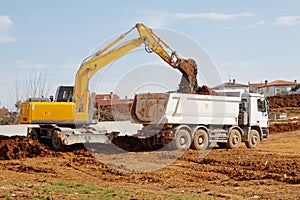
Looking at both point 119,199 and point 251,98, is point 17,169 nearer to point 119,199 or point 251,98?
point 119,199

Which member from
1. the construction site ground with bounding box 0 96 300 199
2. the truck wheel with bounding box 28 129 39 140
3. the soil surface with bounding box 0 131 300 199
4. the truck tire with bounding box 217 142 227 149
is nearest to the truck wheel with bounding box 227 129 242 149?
the truck tire with bounding box 217 142 227 149

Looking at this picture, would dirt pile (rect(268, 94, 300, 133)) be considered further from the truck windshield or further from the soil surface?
the soil surface

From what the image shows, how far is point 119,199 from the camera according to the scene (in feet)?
30.6

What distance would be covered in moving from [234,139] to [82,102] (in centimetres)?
754

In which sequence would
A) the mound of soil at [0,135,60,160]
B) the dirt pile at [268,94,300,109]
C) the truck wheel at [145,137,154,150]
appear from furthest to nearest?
the dirt pile at [268,94,300,109]
the truck wheel at [145,137,154,150]
the mound of soil at [0,135,60,160]

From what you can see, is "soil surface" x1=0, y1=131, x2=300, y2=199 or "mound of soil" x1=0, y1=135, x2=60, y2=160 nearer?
"soil surface" x1=0, y1=131, x2=300, y2=199

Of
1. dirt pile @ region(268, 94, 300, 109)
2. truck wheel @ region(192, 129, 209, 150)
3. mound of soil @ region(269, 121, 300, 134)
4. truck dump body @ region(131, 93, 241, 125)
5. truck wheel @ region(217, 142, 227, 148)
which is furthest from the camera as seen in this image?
dirt pile @ region(268, 94, 300, 109)

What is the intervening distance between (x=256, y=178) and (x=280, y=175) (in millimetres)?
771

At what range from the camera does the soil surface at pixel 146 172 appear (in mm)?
10711

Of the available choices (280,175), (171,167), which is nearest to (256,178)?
(280,175)

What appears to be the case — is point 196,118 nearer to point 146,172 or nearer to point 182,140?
point 182,140

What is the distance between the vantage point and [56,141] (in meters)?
19.7

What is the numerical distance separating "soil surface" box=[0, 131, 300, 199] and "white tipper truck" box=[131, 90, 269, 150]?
0.90 metres

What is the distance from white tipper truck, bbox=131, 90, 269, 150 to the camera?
20.1m
